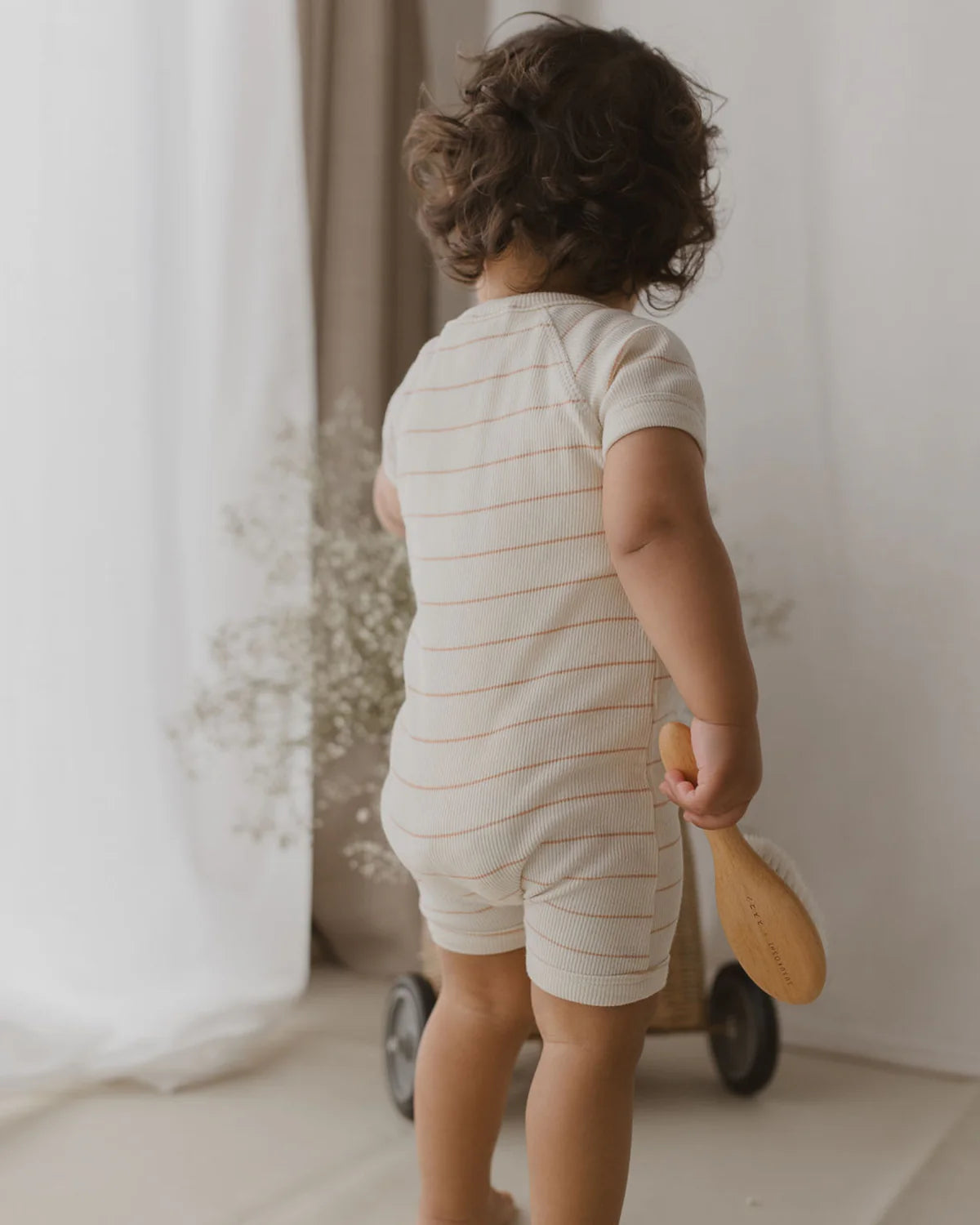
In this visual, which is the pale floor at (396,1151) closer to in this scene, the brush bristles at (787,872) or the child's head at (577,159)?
the brush bristles at (787,872)

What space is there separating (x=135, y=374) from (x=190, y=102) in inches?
12.9

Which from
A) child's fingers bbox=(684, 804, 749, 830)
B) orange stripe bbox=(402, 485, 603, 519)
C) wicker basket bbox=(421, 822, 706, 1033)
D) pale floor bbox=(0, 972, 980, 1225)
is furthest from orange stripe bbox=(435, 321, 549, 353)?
pale floor bbox=(0, 972, 980, 1225)

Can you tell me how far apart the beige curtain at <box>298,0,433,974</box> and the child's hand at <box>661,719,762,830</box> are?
1.00 m

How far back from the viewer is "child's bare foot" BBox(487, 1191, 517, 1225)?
3.72ft

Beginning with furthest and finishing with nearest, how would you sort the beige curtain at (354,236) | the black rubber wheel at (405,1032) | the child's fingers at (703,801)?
the beige curtain at (354,236)
the black rubber wheel at (405,1032)
the child's fingers at (703,801)

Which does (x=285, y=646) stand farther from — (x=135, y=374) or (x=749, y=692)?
(x=749, y=692)

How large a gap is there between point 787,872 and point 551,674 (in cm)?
22

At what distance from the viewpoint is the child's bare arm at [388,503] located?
1191 mm

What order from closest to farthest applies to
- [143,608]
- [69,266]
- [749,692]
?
[749,692], [69,266], [143,608]

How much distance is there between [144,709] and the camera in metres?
1.54

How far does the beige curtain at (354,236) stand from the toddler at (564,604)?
79 centimetres

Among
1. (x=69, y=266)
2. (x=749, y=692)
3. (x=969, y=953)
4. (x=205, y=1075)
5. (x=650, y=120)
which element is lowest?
(x=205, y=1075)

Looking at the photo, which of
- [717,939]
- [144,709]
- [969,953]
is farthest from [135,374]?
[969,953]

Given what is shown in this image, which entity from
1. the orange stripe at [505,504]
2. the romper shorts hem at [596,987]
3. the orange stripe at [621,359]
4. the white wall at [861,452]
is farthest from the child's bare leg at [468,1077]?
the white wall at [861,452]
